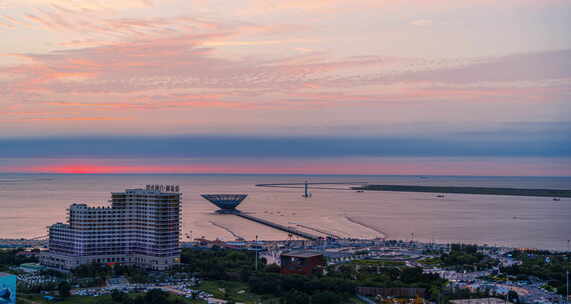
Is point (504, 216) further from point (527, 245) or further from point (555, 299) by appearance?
point (555, 299)

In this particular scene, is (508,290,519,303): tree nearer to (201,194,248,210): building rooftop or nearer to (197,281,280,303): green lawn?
(197,281,280,303): green lawn

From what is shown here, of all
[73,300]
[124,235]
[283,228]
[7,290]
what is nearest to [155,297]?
[73,300]

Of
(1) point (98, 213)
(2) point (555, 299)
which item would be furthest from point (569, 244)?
(1) point (98, 213)

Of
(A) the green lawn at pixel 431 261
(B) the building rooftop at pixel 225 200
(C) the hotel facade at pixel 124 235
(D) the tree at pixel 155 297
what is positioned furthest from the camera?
(B) the building rooftop at pixel 225 200

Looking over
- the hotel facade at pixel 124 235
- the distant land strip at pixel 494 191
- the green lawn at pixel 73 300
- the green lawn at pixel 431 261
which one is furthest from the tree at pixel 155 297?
the distant land strip at pixel 494 191

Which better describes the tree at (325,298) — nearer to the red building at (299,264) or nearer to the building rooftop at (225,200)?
the red building at (299,264)

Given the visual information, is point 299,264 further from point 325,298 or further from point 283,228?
point 283,228

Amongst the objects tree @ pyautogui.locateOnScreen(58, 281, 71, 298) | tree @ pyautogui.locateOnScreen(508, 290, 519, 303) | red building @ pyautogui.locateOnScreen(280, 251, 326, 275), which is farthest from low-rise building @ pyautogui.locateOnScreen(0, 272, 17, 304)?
tree @ pyautogui.locateOnScreen(508, 290, 519, 303)

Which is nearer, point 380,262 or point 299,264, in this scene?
point 299,264
